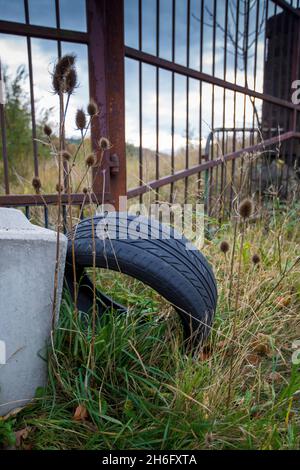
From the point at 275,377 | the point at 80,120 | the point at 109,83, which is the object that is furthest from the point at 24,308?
the point at 109,83

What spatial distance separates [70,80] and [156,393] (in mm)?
1128

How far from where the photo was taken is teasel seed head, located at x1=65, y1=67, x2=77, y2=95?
1.17 m

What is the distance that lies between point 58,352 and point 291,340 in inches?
47.5

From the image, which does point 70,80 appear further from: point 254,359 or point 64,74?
point 254,359

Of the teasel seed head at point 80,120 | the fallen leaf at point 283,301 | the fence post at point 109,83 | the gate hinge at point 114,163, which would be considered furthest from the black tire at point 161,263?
the gate hinge at point 114,163

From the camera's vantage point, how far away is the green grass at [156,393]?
1289mm

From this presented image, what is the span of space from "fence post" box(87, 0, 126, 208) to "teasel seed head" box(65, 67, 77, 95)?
1.16 m

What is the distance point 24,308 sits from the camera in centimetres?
137

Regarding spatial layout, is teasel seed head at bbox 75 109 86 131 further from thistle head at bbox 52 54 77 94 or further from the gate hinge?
the gate hinge

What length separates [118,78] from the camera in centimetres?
258

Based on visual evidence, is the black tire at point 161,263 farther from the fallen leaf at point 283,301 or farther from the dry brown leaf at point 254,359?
the fallen leaf at point 283,301

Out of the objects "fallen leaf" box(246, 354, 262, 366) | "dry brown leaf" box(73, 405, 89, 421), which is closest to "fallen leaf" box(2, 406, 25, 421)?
"dry brown leaf" box(73, 405, 89, 421)

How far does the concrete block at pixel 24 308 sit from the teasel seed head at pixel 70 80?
1.63ft
